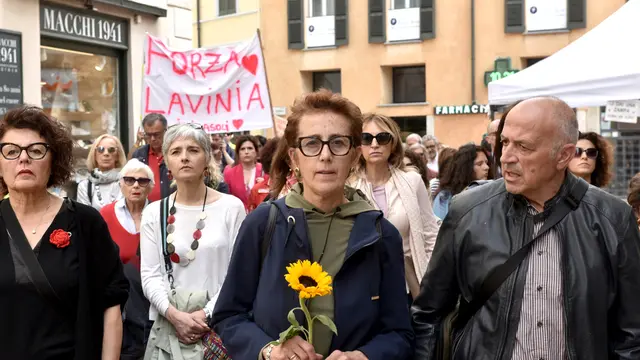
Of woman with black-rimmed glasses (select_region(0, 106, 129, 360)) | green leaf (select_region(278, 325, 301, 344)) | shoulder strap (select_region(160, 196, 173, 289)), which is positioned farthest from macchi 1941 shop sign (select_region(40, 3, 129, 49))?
green leaf (select_region(278, 325, 301, 344))

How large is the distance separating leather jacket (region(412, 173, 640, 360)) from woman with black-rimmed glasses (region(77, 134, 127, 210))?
4.55 metres

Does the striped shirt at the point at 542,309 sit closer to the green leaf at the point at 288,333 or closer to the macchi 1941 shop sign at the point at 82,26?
the green leaf at the point at 288,333

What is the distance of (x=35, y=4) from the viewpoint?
11453mm

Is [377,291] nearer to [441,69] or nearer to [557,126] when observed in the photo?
[557,126]

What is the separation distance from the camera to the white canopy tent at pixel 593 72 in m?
8.01

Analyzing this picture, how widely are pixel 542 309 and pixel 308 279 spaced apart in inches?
35.1

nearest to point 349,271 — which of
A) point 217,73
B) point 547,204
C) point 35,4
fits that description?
point 547,204

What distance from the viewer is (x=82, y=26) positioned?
1233 centimetres

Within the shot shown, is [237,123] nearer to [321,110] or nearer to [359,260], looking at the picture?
[321,110]

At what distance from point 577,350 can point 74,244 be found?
2.18m

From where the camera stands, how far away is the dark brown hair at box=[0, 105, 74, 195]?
4004mm

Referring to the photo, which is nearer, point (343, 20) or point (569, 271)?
point (569, 271)

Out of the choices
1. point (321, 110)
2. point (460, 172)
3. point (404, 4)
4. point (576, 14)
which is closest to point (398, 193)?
point (460, 172)

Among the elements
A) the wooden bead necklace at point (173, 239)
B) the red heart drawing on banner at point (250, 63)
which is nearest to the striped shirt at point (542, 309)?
Result: the wooden bead necklace at point (173, 239)
